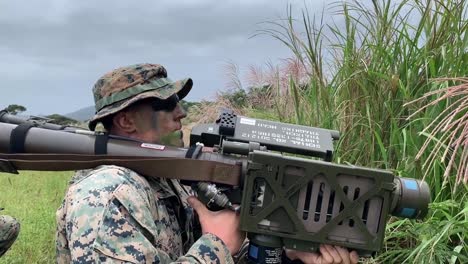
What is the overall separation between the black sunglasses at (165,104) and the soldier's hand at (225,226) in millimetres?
431

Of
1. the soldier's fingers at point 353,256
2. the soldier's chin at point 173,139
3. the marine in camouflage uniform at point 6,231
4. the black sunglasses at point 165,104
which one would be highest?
the black sunglasses at point 165,104

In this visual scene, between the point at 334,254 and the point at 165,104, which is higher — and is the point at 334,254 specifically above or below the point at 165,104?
below

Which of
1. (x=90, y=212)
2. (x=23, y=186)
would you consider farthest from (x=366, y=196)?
(x=23, y=186)

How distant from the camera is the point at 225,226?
1.81 meters

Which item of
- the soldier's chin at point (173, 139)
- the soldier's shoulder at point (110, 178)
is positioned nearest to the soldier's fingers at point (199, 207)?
the soldier's shoulder at point (110, 178)

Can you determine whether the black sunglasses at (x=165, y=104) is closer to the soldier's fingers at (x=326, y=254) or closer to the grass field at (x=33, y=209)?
the soldier's fingers at (x=326, y=254)

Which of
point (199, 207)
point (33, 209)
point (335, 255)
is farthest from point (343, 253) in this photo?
point (33, 209)

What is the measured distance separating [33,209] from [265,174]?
4.56 meters

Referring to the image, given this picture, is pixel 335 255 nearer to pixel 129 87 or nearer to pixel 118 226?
pixel 118 226

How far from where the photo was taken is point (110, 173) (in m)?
1.78

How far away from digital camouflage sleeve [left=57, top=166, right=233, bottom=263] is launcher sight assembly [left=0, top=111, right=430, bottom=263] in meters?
0.10

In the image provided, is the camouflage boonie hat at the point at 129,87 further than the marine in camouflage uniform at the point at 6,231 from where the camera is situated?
No

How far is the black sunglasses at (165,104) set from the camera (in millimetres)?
2076

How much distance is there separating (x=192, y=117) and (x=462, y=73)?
3.33 meters
